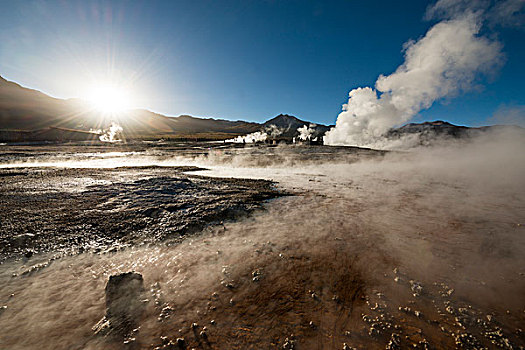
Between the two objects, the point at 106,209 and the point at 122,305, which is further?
the point at 106,209

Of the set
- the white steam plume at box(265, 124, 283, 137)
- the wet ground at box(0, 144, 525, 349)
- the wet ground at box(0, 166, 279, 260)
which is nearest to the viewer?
the wet ground at box(0, 144, 525, 349)

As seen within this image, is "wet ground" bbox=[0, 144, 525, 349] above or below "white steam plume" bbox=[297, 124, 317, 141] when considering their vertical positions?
below

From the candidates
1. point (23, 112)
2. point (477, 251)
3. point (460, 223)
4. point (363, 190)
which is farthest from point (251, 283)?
point (23, 112)

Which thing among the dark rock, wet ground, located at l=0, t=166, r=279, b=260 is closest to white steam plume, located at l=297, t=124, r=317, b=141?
wet ground, located at l=0, t=166, r=279, b=260

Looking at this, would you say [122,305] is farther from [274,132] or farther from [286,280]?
[274,132]

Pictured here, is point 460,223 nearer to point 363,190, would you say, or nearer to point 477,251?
point 477,251

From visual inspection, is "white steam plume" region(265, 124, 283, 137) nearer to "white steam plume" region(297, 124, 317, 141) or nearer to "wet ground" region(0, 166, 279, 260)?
"white steam plume" region(297, 124, 317, 141)

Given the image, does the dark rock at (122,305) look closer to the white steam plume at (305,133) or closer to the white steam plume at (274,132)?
the white steam plume at (305,133)

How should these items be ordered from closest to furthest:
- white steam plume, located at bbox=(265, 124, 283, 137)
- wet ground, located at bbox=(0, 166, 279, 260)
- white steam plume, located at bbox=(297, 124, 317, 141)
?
wet ground, located at bbox=(0, 166, 279, 260), white steam plume, located at bbox=(297, 124, 317, 141), white steam plume, located at bbox=(265, 124, 283, 137)

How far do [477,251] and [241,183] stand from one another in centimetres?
750

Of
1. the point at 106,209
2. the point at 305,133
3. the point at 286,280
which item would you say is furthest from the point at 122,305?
the point at 305,133

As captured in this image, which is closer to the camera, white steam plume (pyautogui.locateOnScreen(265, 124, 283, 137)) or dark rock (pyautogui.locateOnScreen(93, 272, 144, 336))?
dark rock (pyautogui.locateOnScreen(93, 272, 144, 336))

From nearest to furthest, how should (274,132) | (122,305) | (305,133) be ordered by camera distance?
(122,305) → (305,133) → (274,132)

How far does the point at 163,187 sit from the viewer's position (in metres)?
7.87
